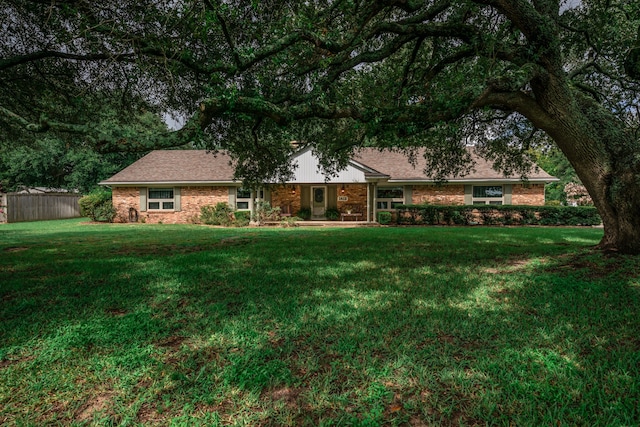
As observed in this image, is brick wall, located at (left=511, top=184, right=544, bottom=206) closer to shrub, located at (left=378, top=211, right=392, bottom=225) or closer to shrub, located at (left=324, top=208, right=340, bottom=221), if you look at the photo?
shrub, located at (left=378, top=211, right=392, bottom=225)

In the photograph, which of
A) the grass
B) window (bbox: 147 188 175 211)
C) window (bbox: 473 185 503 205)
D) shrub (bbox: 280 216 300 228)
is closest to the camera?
the grass

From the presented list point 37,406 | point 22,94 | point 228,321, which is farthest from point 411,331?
point 22,94

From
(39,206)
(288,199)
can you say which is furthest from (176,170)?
(39,206)

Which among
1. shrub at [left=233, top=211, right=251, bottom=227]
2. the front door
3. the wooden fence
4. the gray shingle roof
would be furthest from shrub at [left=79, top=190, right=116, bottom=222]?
the front door

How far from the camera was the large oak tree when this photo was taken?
17.9 feet

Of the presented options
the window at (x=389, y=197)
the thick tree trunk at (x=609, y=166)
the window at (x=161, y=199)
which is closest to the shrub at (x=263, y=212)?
the window at (x=161, y=199)

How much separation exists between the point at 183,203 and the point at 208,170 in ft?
8.52

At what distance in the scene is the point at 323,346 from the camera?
3.22 m

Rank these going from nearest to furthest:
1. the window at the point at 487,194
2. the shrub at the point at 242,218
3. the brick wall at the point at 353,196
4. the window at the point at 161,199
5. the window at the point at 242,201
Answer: the shrub at the point at 242,218 → the window at the point at 487,194 → the window at the point at 242,201 → the window at the point at 161,199 → the brick wall at the point at 353,196

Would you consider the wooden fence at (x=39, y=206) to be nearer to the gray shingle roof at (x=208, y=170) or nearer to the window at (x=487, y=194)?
the gray shingle roof at (x=208, y=170)

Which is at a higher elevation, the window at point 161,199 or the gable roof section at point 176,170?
the gable roof section at point 176,170

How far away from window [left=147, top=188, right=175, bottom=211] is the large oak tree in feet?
38.2

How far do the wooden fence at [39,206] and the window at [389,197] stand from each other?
23088 mm

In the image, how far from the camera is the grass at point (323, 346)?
232 cm
